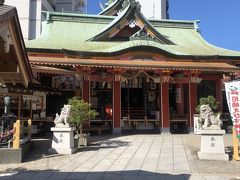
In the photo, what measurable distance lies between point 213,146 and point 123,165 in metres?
3.46

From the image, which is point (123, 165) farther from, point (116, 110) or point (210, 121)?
point (116, 110)

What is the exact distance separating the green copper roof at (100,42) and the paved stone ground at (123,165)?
875 centimetres

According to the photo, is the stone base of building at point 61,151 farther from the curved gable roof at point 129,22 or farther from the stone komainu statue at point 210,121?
the curved gable roof at point 129,22

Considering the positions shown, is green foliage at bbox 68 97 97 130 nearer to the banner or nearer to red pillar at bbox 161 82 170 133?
the banner

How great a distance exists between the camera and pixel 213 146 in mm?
11898

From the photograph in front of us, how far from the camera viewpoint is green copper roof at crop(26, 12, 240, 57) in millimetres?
21422

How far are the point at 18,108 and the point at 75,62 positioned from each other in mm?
4073


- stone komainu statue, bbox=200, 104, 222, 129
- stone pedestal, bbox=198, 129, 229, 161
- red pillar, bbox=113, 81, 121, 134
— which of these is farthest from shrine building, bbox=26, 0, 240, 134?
stone pedestal, bbox=198, 129, 229, 161

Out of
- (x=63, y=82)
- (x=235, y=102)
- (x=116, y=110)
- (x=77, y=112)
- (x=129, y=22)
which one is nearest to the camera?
(x=235, y=102)

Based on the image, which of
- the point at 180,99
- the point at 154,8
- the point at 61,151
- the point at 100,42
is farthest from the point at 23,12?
the point at 61,151

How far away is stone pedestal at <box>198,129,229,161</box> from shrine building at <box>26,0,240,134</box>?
26.8ft

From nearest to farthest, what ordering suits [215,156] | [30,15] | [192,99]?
[215,156] → [192,99] → [30,15]

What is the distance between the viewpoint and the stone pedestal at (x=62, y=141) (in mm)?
13073

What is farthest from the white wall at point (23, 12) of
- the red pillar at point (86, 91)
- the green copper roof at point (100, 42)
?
the red pillar at point (86, 91)
